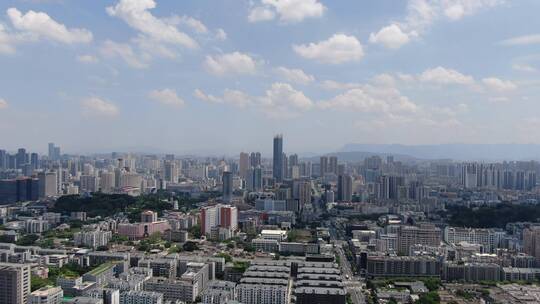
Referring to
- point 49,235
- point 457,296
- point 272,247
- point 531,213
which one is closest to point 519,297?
point 457,296

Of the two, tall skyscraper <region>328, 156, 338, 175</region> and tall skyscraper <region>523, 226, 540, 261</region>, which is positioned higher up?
tall skyscraper <region>328, 156, 338, 175</region>

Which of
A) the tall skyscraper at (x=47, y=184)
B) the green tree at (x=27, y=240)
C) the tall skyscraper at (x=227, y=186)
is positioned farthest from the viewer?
the tall skyscraper at (x=47, y=184)

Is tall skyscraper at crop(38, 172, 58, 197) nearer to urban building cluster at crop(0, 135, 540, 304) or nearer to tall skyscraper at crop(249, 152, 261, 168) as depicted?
urban building cluster at crop(0, 135, 540, 304)

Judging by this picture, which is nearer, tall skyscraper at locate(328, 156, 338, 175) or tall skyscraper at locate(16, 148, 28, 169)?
tall skyscraper at locate(16, 148, 28, 169)

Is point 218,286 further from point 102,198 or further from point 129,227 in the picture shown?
point 102,198

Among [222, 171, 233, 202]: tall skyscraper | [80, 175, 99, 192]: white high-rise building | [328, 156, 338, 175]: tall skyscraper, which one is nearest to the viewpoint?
Result: [222, 171, 233, 202]: tall skyscraper

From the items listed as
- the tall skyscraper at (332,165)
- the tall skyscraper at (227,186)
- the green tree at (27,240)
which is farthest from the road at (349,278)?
the tall skyscraper at (332,165)

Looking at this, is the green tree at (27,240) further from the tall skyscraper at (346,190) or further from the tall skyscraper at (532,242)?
the tall skyscraper at (346,190)

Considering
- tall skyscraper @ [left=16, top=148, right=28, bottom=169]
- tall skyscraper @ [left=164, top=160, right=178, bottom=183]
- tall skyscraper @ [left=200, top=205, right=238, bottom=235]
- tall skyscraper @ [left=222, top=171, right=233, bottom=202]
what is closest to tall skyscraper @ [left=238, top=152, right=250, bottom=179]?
tall skyscraper @ [left=164, top=160, right=178, bottom=183]

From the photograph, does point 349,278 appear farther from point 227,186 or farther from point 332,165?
point 332,165

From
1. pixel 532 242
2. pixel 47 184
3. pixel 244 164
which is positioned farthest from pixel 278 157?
pixel 532 242

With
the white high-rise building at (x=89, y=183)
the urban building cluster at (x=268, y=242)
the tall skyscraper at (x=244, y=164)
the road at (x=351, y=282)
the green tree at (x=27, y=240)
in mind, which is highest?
the tall skyscraper at (x=244, y=164)
